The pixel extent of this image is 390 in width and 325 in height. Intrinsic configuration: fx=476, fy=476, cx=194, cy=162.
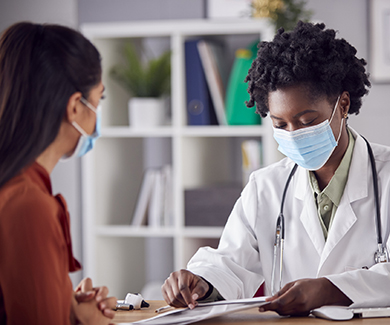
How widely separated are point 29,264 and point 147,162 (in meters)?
2.21

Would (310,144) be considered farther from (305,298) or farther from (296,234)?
(305,298)

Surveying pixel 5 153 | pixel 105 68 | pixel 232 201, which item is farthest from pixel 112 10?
pixel 5 153

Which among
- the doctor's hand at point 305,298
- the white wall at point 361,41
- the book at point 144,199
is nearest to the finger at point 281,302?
the doctor's hand at point 305,298

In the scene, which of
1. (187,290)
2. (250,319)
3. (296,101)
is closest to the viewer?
(250,319)

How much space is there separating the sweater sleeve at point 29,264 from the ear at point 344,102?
945 millimetres

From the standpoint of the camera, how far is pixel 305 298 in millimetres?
1047

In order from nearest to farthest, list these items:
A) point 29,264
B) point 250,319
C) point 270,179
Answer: point 29,264
point 250,319
point 270,179

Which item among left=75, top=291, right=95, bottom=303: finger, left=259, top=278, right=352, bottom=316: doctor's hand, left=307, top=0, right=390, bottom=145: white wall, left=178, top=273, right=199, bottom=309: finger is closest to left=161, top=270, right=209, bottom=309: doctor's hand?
left=178, top=273, right=199, bottom=309: finger

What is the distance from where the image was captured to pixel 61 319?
76 cm

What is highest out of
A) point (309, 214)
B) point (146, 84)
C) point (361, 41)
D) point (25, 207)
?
point (361, 41)

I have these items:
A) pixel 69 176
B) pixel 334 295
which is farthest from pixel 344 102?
pixel 69 176

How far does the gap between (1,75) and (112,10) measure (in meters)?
2.20

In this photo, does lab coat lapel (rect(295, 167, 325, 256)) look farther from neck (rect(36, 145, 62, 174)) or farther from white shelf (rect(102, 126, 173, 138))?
white shelf (rect(102, 126, 173, 138))

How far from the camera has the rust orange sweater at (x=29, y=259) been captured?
722 mm
